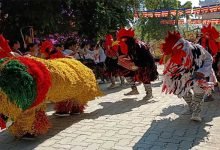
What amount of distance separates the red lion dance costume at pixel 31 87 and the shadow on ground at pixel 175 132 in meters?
1.43

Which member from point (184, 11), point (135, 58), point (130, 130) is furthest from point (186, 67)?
point (184, 11)

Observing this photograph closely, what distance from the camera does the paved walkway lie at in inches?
209

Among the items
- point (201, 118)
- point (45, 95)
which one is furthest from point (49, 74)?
point (201, 118)

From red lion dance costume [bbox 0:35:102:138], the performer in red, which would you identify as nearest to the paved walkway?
red lion dance costume [bbox 0:35:102:138]

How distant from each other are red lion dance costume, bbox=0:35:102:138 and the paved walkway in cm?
32

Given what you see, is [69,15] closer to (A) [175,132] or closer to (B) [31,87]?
(A) [175,132]

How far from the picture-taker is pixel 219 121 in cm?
646

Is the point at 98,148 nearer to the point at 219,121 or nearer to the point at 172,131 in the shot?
the point at 172,131

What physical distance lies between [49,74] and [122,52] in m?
3.09

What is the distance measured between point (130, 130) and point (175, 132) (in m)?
0.70

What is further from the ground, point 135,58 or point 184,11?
point 184,11

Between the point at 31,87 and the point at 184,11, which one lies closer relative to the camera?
the point at 31,87

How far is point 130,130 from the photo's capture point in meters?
6.02

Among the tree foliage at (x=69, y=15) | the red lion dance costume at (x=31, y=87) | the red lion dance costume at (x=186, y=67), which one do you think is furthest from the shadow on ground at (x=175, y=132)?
the tree foliage at (x=69, y=15)
